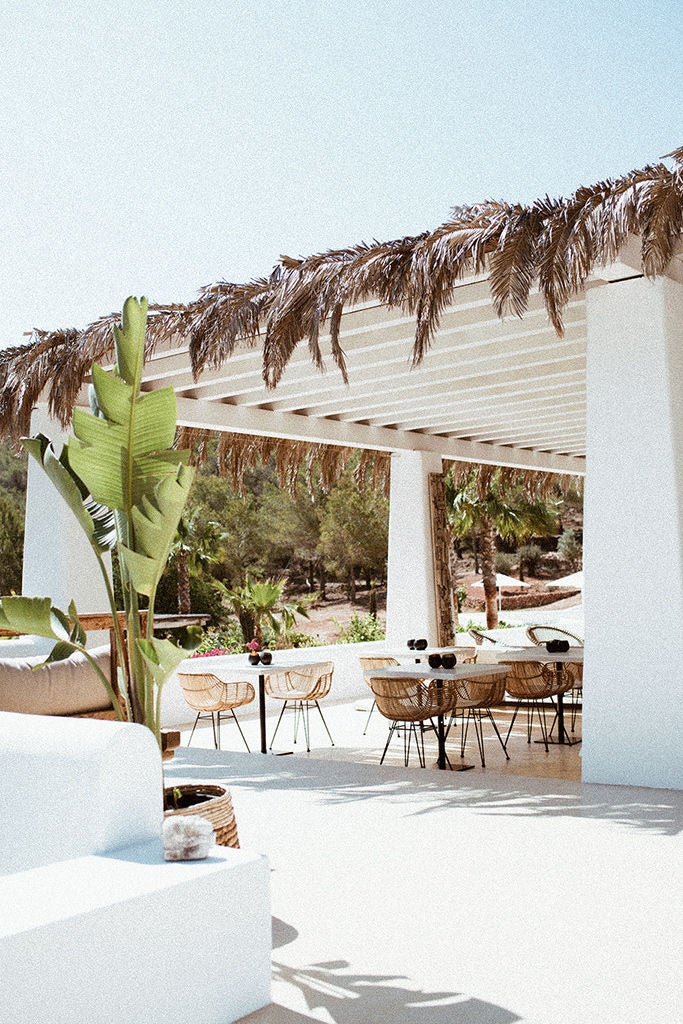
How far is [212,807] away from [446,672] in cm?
377

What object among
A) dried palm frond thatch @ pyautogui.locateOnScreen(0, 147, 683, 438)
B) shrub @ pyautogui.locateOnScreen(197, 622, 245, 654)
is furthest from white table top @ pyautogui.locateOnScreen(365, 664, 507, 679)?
shrub @ pyautogui.locateOnScreen(197, 622, 245, 654)

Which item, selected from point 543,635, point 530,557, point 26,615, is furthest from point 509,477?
point 530,557

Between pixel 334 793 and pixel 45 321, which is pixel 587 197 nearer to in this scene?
pixel 334 793

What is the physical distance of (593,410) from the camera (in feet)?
20.8

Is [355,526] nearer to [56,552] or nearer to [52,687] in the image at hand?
[56,552]

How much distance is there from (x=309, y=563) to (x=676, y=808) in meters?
24.5

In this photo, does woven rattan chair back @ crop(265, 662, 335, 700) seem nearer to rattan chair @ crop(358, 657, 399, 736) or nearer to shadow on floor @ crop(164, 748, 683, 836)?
rattan chair @ crop(358, 657, 399, 736)

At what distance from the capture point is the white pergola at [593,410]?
6.00 metres

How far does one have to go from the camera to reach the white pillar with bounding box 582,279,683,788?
5.95m

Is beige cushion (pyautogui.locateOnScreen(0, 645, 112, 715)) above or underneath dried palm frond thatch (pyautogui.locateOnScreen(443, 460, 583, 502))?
underneath

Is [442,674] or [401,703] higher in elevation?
[442,674]

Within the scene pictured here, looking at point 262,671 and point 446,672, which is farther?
point 262,671

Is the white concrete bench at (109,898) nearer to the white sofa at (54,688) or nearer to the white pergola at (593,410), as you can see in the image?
the white sofa at (54,688)

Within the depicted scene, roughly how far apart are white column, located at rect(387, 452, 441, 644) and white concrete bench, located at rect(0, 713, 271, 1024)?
334 inches
